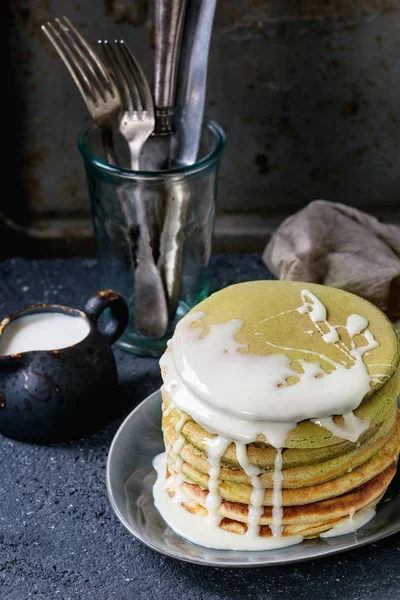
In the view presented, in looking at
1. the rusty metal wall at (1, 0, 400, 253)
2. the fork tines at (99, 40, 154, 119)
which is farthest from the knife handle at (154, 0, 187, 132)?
the rusty metal wall at (1, 0, 400, 253)

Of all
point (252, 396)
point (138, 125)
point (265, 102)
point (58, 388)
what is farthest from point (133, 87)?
point (252, 396)

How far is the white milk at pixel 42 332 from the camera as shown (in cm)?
110

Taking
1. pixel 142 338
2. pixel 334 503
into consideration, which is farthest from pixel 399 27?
pixel 334 503

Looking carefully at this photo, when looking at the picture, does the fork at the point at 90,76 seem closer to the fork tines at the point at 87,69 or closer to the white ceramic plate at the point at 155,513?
the fork tines at the point at 87,69

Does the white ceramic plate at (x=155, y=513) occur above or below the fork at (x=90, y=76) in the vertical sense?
below

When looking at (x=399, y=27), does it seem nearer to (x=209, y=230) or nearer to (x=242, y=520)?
(x=209, y=230)

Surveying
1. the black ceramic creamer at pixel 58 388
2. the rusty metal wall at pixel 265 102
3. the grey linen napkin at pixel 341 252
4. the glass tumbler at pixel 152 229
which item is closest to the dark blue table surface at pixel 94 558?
the black ceramic creamer at pixel 58 388

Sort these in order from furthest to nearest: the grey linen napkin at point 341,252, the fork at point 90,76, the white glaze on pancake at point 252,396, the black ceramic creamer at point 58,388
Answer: the grey linen napkin at point 341,252
the fork at point 90,76
the black ceramic creamer at point 58,388
the white glaze on pancake at point 252,396

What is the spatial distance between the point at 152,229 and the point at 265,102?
0.35 metres

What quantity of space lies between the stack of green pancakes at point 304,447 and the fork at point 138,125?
0.90 feet

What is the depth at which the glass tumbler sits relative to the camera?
120cm

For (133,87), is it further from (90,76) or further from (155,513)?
(155,513)

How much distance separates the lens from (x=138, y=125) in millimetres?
1195

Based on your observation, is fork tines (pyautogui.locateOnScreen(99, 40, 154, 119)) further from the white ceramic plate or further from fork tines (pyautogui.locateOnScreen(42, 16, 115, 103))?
the white ceramic plate
